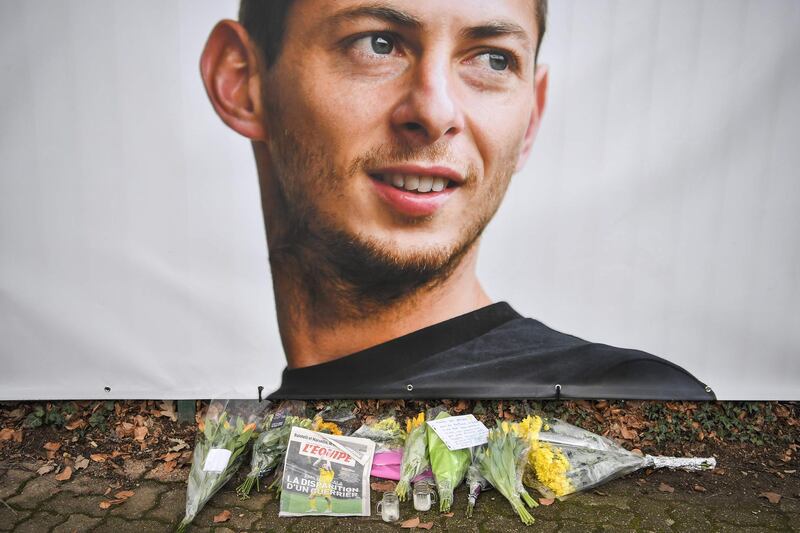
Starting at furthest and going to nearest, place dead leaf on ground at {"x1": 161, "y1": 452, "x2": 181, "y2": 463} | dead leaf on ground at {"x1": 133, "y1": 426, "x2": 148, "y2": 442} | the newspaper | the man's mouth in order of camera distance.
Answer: dead leaf on ground at {"x1": 133, "y1": 426, "x2": 148, "y2": 442} → dead leaf on ground at {"x1": 161, "y1": 452, "x2": 181, "y2": 463} → the man's mouth → the newspaper

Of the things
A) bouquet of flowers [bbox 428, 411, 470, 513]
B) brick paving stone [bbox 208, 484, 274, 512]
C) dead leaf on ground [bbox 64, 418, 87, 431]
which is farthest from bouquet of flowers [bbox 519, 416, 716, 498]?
dead leaf on ground [bbox 64, 418, 87, 431]

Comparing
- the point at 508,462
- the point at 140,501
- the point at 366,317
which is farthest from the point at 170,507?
the point at 508,462

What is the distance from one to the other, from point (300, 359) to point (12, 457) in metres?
1.62

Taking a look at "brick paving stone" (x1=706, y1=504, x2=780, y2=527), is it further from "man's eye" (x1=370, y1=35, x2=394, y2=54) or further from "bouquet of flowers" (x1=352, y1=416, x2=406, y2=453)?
"man's eye" (x1=370, y1=35, x2=394, y2=54)

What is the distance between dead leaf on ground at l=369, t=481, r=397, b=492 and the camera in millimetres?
2553

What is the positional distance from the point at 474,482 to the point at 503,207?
4.46 ft

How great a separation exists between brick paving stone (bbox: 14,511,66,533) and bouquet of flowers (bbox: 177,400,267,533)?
55 cm

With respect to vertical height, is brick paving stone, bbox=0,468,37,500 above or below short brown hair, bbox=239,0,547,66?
below

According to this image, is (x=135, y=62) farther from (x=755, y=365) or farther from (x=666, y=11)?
(x=755, y=365)

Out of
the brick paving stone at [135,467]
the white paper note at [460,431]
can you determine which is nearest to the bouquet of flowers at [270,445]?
the brick paving stone at [135,467]

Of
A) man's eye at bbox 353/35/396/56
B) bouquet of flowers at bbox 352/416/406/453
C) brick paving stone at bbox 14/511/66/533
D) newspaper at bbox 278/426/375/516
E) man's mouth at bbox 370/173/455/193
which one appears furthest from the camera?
bouquet of flowers at bbox 352/416/406/453

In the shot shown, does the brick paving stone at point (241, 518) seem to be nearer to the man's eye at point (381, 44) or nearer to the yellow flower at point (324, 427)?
the yellow flower at point (324, 427)

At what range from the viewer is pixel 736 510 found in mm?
2459

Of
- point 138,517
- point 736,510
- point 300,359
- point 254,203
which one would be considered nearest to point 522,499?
point 736,510
